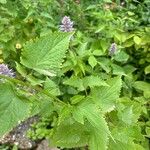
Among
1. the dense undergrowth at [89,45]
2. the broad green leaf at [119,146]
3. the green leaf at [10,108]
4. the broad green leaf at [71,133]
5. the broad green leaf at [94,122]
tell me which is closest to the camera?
the green leaf at [10,108]

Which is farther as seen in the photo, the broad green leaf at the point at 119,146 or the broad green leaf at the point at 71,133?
the broad green leaf at the point at 119,146

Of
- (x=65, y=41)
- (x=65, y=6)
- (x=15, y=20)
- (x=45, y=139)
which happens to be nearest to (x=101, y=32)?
(x=65, y=6)

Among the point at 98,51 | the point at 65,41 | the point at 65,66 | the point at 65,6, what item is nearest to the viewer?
the point at 65,41

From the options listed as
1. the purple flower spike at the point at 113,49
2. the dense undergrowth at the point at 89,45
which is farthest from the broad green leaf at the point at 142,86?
the purple flower spike at the point at 113,49

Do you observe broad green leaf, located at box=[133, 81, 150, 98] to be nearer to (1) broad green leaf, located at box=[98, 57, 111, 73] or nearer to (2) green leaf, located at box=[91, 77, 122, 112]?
(1) broad green leaf, located at box=[98, 57, 111, 73]

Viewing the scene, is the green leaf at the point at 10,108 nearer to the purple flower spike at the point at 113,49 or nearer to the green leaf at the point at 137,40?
the purple flower spike at the point at 113,49

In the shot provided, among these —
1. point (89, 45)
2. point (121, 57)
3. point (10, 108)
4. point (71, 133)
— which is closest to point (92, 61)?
point (121, 57)

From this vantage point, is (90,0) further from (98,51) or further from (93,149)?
(93,149)

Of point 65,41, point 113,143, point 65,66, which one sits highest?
point 65,41
